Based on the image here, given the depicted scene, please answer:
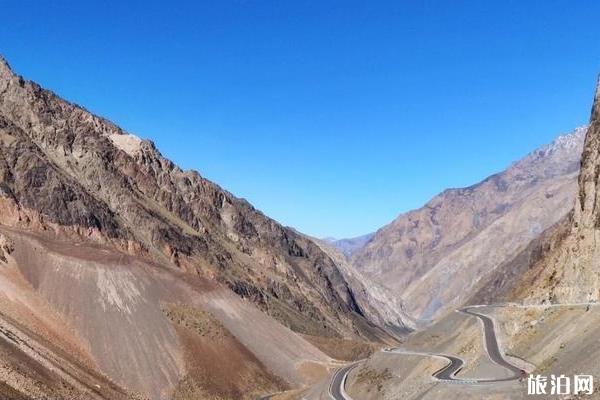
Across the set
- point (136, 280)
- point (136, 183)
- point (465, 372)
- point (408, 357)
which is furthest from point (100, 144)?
point (465, 372)

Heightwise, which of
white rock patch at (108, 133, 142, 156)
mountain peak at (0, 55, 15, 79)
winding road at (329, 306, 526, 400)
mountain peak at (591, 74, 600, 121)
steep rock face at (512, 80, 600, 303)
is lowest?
winding road at (329, 306, 526, 400)

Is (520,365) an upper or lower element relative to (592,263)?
lower

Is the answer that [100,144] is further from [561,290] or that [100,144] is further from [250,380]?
[561,290]

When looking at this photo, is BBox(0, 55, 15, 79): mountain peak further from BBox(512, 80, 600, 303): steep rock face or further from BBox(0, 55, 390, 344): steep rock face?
BBox(512, 80, 600, 303): steep rock face

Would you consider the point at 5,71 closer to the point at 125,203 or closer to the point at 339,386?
the point at 125,203
